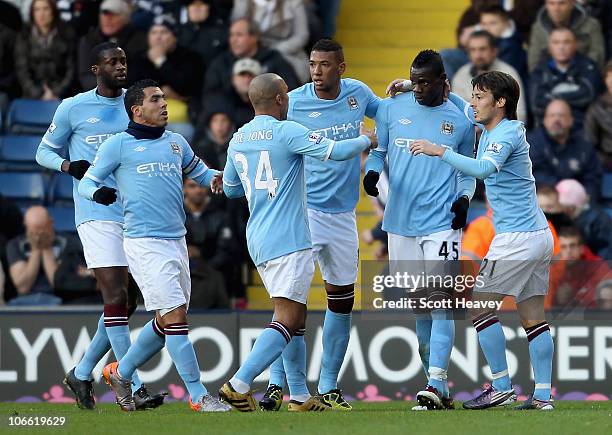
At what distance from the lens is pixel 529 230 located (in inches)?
419

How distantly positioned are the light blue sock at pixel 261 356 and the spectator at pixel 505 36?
22.4 feet

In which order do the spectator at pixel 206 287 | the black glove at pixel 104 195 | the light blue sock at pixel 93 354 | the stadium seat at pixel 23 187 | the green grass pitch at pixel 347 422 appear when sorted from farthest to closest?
the stadium seat at pixel 23 187, the spectator at pixel 206 287, the light blue sock at pixel 93 354, the black glove at pixel 104 195, the green grass pitch at pixel 347 422

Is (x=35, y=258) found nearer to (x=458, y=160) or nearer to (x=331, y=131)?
(x=331, y=131)

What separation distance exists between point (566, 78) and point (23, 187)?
216 inches

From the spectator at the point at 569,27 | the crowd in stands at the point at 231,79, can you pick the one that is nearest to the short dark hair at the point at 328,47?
the crowd in stands at the point at 231,79

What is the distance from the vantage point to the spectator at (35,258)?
14914 mm

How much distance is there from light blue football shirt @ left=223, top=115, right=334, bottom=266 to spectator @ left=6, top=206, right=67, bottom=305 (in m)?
4.85

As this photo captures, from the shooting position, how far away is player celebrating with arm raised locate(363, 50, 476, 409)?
1109 centimetres

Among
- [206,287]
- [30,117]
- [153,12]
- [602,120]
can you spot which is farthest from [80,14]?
[602,120]

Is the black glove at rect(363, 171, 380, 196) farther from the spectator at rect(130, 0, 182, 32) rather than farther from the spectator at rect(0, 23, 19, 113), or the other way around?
the spectator at rect(0, 23, 19, 113)

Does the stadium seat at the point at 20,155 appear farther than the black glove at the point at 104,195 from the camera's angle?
Yes

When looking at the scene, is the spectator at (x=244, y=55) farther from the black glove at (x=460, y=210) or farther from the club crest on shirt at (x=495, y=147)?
the club crest on shirt at (x=495, y=147)

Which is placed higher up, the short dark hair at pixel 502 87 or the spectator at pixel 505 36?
the spectator at pixel 505 36

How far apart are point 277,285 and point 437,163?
5.17 ft
